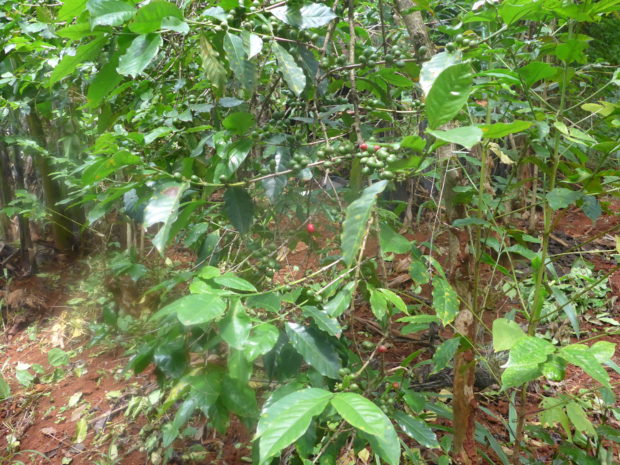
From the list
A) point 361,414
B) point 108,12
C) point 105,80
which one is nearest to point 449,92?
point 361,414

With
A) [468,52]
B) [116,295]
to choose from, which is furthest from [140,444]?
[468,52]

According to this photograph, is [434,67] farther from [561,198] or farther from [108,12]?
[108,12]

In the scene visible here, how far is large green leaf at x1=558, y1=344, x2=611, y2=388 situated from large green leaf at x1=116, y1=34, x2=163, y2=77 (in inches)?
34.9

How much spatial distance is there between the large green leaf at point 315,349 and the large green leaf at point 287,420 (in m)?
0.12

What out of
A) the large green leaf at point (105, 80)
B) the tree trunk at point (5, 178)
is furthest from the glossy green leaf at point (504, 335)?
the tree trunk at point (5, 178)

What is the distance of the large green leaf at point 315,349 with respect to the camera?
83 centimetres

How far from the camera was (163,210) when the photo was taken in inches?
32.5

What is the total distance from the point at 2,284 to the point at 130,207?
327 cm

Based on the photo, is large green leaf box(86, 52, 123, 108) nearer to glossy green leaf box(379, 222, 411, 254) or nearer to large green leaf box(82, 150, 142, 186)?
large green leaf box(82, 150, 142, 186)

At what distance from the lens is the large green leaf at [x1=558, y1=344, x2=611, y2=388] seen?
0.70 m

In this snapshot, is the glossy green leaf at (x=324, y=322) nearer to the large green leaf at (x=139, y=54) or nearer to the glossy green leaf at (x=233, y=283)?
the glossy green leaf at (x=233, y=283)

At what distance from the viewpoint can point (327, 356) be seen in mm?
845

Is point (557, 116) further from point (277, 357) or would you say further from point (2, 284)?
point (2, 284)

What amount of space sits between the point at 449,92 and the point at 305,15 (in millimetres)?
438
